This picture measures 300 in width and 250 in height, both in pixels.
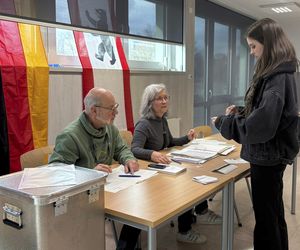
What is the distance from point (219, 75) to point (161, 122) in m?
4.18

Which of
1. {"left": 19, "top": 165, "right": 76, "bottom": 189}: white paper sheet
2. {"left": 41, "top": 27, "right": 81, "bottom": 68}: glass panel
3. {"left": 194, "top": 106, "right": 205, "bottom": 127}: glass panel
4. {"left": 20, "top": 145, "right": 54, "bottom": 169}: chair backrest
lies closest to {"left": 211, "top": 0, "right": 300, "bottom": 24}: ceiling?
{"left": 194, "top": 106, "right": 205, "bottom": 127}: glass panel

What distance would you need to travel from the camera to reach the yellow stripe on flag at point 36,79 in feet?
9.34

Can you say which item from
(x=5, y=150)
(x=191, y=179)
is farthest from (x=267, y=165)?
(x=5, y=150)

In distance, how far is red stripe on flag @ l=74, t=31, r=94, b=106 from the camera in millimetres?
3420

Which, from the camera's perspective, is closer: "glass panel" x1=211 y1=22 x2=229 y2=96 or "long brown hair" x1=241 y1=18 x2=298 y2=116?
"long brown hair" x1=241 y1=18 x2=298 y2=116

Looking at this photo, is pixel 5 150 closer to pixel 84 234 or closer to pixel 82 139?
pixel 82 139

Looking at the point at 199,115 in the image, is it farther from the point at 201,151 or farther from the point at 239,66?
the point at 201,151

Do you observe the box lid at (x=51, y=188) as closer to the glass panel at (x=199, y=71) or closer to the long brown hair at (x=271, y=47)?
the long brown hair at (x=271, y=47)

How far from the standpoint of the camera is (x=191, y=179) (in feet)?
6.41

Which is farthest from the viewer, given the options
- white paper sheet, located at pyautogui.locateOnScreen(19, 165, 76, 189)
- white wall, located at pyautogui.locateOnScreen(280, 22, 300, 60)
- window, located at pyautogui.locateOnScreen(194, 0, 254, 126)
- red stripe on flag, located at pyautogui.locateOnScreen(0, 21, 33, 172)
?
white wall, located at pyautogui.locateOnScreen(280, 22, 300, 60)

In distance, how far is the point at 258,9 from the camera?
21.6 feet

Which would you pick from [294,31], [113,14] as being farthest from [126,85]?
[294,31]

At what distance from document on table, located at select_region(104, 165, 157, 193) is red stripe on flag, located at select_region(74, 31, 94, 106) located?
1493 millimetres

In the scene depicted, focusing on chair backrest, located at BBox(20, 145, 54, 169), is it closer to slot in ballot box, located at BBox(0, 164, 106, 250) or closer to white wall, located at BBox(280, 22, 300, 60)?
slot in ballot box, located at BBox(0, 164, 106, 250)
